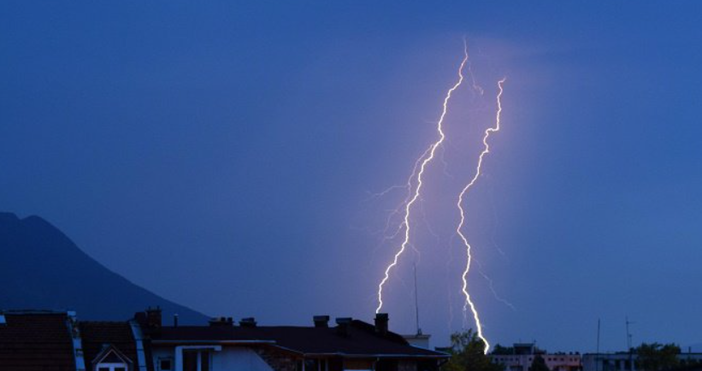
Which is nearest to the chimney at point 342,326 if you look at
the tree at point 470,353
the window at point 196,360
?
the window at point 196,360

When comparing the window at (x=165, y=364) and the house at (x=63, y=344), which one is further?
the window at (x=165, y=364)

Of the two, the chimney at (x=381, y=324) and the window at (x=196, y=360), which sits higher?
the chimney at (x=381, y=324)

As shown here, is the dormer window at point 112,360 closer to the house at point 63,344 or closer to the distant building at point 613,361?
the house at point 63,344

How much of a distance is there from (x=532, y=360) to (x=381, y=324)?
104361 mm

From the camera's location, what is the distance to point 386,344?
62812mm

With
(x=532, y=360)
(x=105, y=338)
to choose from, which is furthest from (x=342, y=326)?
(x=532, y=360)

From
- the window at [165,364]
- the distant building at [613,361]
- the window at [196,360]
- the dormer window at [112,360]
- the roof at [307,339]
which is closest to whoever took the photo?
the dormer window at [112,360]

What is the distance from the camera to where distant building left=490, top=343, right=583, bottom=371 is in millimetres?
169000

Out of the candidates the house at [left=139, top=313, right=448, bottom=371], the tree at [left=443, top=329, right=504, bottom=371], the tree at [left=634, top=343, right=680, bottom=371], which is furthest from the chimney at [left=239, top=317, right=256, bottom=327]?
the tree at [left=634, top=343, right=680, bottom=371]

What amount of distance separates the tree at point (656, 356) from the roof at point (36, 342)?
3909 inches

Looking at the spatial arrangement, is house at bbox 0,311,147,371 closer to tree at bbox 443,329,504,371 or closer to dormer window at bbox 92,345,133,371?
dormer window at bbox 92,345,133,371

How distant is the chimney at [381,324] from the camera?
66994mm

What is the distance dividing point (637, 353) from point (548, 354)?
97.3ft

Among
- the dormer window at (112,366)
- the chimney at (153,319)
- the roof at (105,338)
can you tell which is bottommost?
the dormer window at (112,366)
